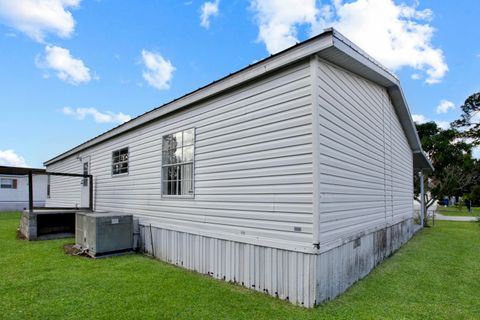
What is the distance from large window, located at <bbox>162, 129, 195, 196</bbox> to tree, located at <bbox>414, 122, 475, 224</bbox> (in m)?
15.9

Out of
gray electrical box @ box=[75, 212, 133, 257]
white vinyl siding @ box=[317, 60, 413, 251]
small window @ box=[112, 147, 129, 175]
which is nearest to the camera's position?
white vinyl siding @ box=[317, 60, 413, 251]

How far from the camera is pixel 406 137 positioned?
10914 mm

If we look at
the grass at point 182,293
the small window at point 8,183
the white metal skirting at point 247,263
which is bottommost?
the grass at point 182,293

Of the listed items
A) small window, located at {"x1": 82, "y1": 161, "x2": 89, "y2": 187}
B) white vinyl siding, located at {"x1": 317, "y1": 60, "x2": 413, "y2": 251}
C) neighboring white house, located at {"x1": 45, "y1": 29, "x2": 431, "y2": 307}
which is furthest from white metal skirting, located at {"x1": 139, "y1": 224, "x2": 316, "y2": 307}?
small window, located at {"x1": 82, "y1": 161, "x2": 89, "y2": 187}

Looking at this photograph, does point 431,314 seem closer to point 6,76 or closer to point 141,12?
point 141,12

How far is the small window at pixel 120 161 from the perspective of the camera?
30.0 feet

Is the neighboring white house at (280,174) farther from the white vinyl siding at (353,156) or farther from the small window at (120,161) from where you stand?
the small window at (120,161)

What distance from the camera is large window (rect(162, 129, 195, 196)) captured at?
256 inches

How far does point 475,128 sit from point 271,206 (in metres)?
18.9

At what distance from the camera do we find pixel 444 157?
1719cm

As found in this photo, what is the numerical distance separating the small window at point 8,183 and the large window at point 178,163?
2048 centimetres

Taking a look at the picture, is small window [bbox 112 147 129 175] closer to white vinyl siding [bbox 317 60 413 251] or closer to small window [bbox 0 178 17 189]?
white vinyl siding [bbox 317 60 413 251]

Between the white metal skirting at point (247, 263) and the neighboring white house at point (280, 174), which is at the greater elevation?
the neighboring white house at point (280, 174)

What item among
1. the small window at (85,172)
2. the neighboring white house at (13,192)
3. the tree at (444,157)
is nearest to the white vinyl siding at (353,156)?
the small window at (85,172)
